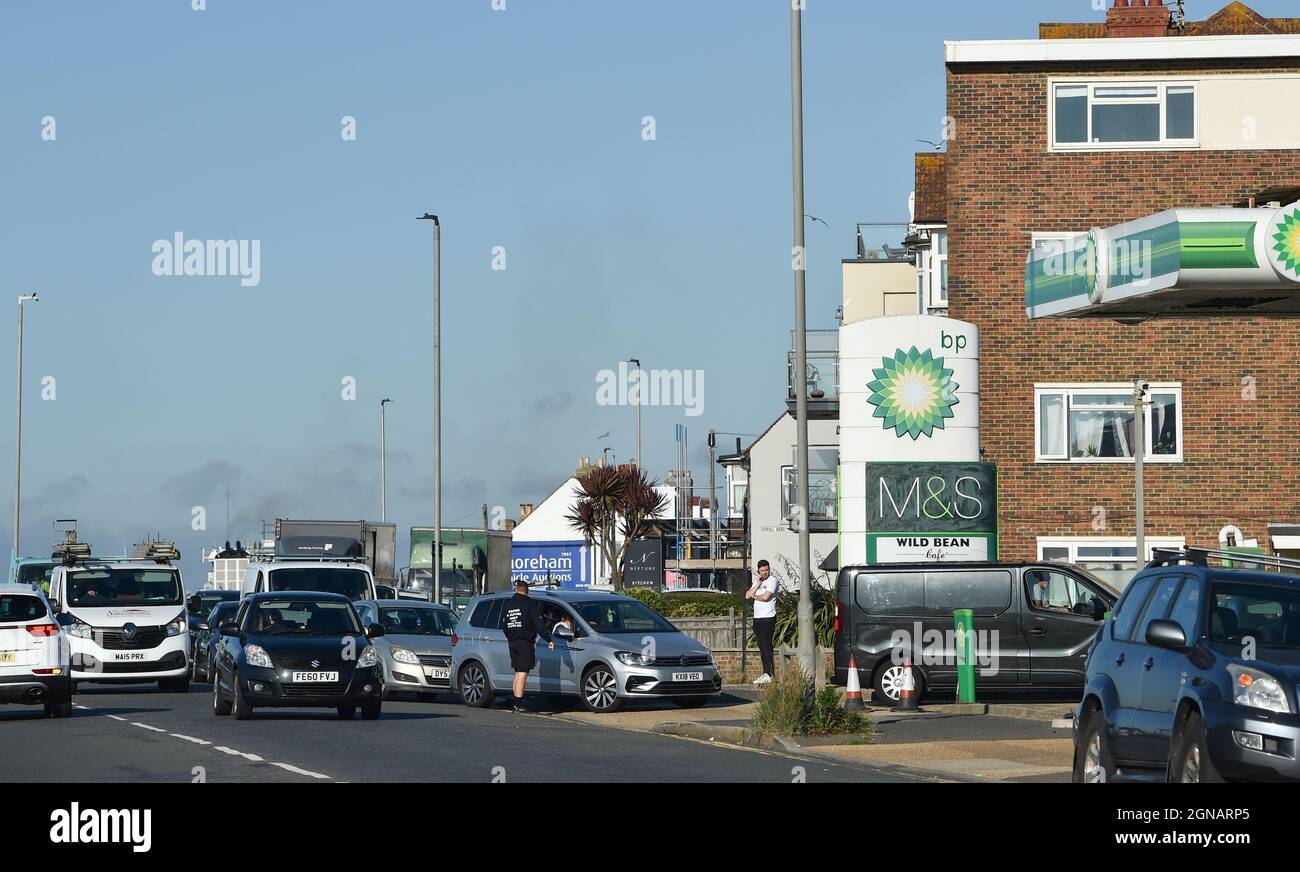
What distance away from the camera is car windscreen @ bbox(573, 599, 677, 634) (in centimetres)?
2630

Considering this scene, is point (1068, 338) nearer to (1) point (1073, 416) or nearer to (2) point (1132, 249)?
(1) point (1073, 416)

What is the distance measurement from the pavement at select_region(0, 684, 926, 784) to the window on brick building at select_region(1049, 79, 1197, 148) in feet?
48.9

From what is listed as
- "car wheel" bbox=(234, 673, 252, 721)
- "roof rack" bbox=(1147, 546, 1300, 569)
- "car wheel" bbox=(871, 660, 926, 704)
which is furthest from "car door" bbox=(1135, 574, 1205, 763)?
"car wheel" bbox=(234, 673, 252, 721)

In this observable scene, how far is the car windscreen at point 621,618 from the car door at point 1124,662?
42.3ft

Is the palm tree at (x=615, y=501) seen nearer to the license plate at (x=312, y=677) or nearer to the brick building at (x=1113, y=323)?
the brick building at (x=1113, y=323)

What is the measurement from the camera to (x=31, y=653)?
77.5ft

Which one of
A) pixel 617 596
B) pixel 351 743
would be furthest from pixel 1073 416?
pixel 351 743

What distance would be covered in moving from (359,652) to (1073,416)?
16.8 meters

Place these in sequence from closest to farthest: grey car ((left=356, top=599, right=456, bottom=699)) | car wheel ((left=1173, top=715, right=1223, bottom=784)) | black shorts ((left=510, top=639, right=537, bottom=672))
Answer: car wheel ((left=1173, top=715, right=1223, bottom=784)) → black shorts ((left=510, top=639, right=537, bottom=672)) → grey car ((left=356, top=599, right=456, bottom=699))

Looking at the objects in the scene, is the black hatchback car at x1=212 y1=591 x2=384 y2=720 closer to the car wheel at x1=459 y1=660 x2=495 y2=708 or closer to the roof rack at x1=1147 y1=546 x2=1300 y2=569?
the car wheel at x1=459 y1=660 x2=495 y2=708

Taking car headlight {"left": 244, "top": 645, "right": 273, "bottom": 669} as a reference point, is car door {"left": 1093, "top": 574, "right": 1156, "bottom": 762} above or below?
above

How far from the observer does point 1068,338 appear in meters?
35.9

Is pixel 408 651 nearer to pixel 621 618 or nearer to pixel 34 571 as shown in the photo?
pixel 621 618
